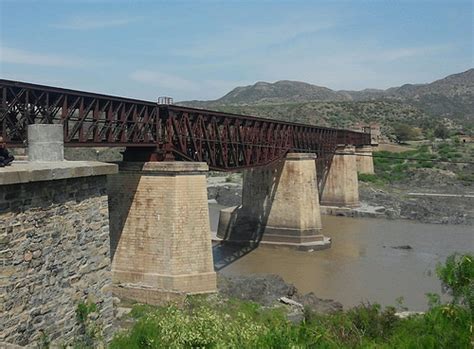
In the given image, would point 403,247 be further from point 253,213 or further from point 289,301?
point 289,301

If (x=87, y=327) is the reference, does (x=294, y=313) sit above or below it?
below

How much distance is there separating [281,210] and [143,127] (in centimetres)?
1450

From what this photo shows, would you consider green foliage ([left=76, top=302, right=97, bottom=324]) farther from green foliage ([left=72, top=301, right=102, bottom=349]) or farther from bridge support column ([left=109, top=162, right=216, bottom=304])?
bridge support column ([left=109, top=162, right=216, bottom=304])

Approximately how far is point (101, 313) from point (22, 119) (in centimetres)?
881

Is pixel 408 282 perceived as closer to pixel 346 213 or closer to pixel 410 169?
pixel 346 213

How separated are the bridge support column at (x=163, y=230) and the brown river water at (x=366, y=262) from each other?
243 inches

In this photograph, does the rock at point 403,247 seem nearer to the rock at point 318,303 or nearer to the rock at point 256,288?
the rock at point 256,288

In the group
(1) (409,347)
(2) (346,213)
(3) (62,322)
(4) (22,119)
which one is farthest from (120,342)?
(2) (346,213)

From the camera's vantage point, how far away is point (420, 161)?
6862cm

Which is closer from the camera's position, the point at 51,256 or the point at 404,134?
the point at 51,256

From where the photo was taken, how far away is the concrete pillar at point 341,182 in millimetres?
48531

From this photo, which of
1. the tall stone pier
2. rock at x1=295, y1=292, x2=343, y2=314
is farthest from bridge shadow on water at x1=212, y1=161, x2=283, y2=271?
rock at x1=295, y1=292, x2=343, y2=314

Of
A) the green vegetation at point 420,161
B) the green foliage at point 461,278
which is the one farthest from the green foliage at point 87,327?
the green vegetation at point 420,161

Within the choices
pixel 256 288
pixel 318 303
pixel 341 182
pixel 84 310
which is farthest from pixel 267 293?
pixel 341 182
